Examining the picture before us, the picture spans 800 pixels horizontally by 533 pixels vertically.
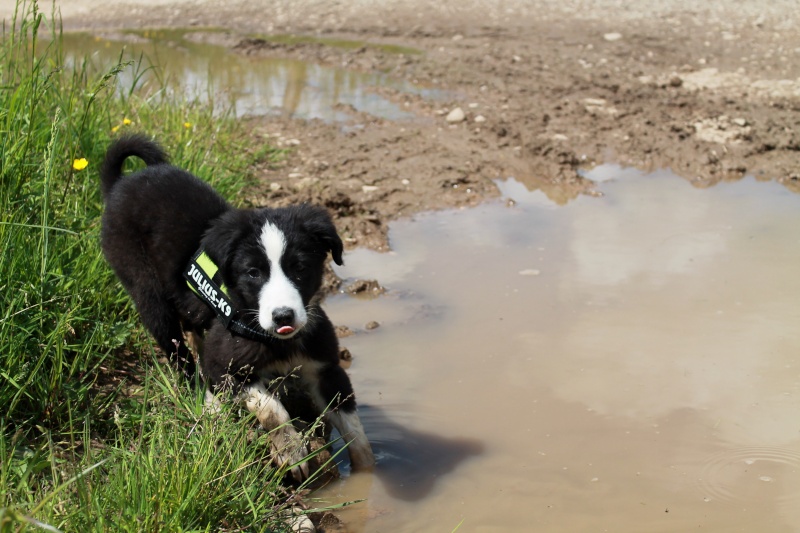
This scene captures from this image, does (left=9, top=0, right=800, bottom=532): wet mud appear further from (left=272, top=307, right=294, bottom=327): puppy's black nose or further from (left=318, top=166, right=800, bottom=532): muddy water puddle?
(left=272, top=307, right=294, bottom=327): puppy's black nose

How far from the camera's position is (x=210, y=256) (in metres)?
3.34

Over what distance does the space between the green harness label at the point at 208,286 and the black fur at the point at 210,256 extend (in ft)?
0.15

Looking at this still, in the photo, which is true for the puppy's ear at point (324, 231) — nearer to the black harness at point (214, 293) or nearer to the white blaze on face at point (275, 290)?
the white blaze on face at point (275, 290)

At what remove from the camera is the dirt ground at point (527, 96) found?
6.22 metres

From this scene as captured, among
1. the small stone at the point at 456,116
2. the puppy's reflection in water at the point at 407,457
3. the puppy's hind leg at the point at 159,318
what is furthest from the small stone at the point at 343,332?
the small stone at the point at 456,116

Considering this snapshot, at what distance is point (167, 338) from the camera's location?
12.1 feet

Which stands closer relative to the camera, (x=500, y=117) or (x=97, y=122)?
(x=97, y=122)

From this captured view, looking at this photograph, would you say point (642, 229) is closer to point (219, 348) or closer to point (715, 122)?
point (715, 122)

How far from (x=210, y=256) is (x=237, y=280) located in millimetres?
139

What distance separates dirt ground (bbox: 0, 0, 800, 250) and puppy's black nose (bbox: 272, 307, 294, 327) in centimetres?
239

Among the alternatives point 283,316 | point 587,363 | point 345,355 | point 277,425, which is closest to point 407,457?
point 277,425

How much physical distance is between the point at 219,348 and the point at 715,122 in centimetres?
497

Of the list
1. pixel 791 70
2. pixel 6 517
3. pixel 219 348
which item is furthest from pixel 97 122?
pixel 791 70

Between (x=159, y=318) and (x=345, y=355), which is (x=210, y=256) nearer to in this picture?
(x=159, y=318)
